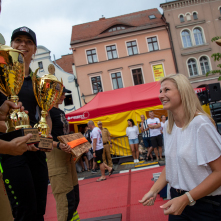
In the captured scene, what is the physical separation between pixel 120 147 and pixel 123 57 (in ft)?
53.0

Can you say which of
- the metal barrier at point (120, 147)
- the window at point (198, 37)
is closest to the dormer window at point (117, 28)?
the window at point (198, 37)

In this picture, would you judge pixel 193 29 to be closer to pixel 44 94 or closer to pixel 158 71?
pixel 158 71

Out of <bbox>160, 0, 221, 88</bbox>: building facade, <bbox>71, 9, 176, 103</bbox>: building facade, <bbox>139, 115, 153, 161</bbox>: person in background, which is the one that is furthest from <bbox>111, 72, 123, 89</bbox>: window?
<bbox>139, 115, 153, 161</bbox>: person in background

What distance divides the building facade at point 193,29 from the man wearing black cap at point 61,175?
22.7 m

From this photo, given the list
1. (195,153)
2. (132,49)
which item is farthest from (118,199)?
(132,49)

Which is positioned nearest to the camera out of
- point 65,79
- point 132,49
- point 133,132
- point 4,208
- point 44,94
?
point 4,208

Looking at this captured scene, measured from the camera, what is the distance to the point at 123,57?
24.2m

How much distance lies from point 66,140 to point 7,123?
1115 mm

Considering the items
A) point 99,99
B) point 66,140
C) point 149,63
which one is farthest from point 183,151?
point 149,63

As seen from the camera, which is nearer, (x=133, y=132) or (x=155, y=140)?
(x=155, y=140)

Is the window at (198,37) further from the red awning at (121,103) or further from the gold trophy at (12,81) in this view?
the gold trophy at (12,81)

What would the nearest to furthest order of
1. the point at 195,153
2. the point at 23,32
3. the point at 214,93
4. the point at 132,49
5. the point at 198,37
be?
1. the point at 195,153
2. the point at 23,32
3. the point at 214,93
4. the point at 198,37
5. the point at 132,49

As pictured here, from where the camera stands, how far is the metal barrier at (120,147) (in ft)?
32.0

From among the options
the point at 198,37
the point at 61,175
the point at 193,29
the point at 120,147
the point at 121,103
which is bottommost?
the point at 120,147
